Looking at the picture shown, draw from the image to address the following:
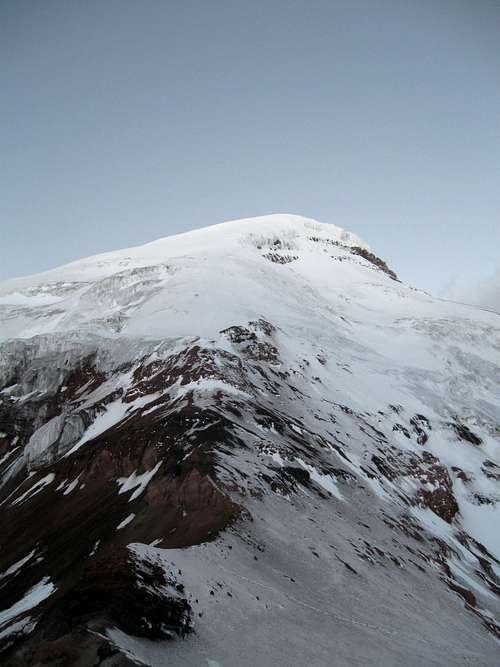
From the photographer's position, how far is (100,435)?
45469mm

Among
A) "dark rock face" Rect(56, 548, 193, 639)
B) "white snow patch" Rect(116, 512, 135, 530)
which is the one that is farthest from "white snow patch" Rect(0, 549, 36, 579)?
"dark rock face" Rect(56, 548, 193, 639)

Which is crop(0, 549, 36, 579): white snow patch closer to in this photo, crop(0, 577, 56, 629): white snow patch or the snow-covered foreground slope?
the snow-covered foreground slope

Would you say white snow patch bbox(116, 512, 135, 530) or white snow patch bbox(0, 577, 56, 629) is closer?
white snow patch bbox(0, 577, 56, 629)

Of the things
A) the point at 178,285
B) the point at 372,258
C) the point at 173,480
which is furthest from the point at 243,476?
the point at 372,258

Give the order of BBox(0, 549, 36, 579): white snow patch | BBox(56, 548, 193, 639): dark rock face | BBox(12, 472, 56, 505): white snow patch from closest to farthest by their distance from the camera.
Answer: BBox(56, 548, 193, 639): dark rock face < BBox(0, 549, 36, 579): white snow patch < BBox(12, 472, 56, 505): white snow patch

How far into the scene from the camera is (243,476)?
1130 inches

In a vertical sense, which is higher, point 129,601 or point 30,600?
point 129,601

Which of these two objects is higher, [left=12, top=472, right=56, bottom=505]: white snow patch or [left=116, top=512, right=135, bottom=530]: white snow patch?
[left=116, top=512, right=135, bottom=530]: white snow patch

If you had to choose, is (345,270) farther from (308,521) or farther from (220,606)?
(220,606)

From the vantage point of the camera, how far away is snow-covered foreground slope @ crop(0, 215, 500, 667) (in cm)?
1539

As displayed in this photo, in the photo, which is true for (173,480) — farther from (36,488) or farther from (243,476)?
(36,488)

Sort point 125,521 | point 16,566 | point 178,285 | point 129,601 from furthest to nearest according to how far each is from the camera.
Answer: point 178,285 → point 16,566 → point 125,521 → point 129,601

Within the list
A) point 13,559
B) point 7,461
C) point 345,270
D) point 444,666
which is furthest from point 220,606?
point 345,270

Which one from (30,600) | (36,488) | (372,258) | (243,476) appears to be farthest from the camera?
(372,258)
